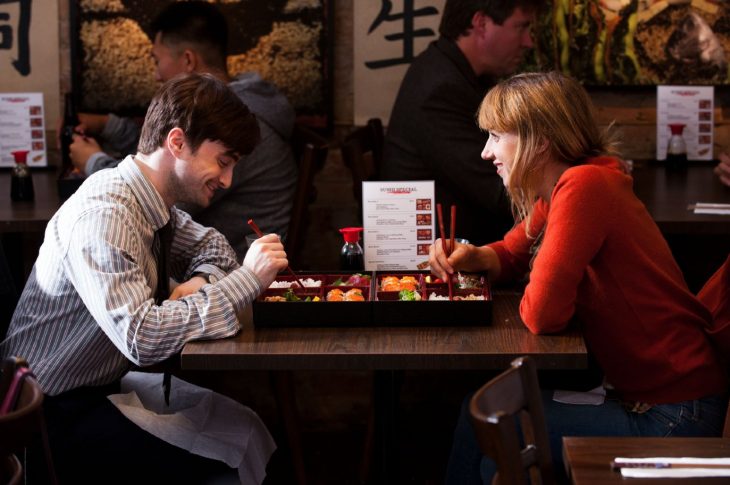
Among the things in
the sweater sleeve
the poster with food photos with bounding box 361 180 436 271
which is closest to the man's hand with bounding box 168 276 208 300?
the poster with food photos with bounding box 361 180 436 271

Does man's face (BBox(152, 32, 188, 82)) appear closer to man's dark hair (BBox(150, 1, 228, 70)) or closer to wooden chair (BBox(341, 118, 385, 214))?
man's dark hair (BBox(150, 1, 228, 70))

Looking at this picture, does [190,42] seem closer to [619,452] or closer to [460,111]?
[460,111]

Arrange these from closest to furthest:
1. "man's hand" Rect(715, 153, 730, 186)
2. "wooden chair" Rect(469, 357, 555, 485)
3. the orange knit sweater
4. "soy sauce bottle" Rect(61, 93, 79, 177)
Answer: "wooden chair" Rect(469, 357, 555, 485), the orange knit sweater, "man's hand" Rect(715, 153, 730, 186), "soy sauce bottle" Rect(61, 93, 79, 177)

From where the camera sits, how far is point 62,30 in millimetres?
4422

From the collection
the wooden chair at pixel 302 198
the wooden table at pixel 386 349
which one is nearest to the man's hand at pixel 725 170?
the wooden chair at pixel 302 198

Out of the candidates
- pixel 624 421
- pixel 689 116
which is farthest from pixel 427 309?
pixel 689 116

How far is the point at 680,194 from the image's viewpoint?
3795 mm

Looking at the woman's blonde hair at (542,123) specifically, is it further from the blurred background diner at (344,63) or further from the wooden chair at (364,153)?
the blurred background diner at (344,63)

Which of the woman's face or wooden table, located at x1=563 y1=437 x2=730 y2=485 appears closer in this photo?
wooden table, located at x1=563 y1=437 x2=730 y2=485

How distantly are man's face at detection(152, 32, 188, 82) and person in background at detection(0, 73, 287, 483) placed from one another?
143cm

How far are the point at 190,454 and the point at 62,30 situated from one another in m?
2.55

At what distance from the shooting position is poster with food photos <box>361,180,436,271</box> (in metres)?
2.77

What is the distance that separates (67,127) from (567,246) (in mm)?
2561

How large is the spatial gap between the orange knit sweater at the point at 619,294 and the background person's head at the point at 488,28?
1.33 m
